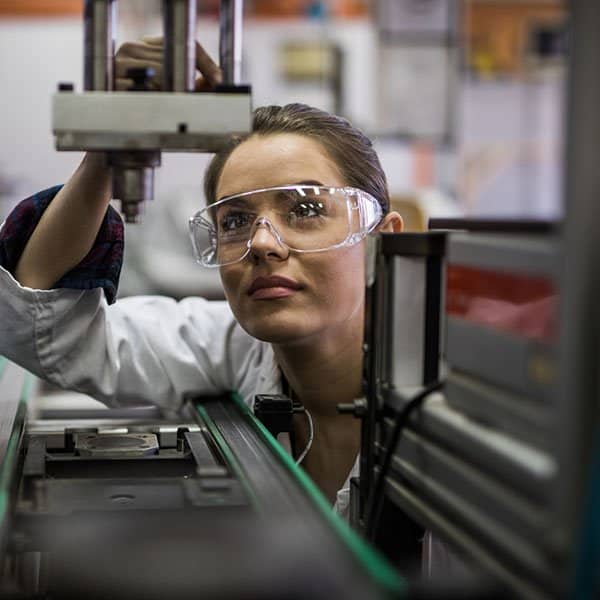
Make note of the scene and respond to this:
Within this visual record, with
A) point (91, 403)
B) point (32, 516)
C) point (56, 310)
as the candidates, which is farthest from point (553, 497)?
point (91, 403)

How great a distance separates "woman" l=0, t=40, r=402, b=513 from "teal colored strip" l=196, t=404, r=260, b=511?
0.18 meters

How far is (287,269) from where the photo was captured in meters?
1.37

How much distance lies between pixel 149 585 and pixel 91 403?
1.68 meters

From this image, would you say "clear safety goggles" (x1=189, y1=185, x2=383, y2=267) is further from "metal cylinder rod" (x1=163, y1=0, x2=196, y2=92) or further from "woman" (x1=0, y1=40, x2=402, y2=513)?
"metal cylinder rod" (x1=163, y1=0, x2=196, y2=92)

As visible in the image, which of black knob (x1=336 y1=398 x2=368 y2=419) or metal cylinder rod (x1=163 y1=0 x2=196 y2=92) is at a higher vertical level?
metal cylinder rod (x1=163 y1=0 x2=196 y2=92)

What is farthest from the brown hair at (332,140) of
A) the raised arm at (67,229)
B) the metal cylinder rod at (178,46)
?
the metal cylinder rod at (178,46)

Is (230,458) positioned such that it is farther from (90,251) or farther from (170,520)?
(90,251)

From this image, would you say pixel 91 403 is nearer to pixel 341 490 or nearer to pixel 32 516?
pixel 341 490

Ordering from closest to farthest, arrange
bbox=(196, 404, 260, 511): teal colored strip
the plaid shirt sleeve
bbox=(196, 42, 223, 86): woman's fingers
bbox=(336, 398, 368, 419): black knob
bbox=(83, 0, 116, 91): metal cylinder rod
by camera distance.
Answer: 1. bbox=(196, 404, 260, 511): teal colored strip
2. bbox=(83, 0, 116, 91): metal cylinder rod
3. bbox=(336, 398, 368, 419): black knob
4. bbox=(196, 42, 223, 86): woman's fingers
5. the plaid shirt sleeve

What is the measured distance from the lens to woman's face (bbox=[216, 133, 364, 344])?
1.37 metres

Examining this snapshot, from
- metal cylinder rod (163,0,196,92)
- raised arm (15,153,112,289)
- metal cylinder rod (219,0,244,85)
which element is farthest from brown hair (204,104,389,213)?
metal cylinder rod (163,0,196,92)

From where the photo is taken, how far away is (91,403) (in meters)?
2.29

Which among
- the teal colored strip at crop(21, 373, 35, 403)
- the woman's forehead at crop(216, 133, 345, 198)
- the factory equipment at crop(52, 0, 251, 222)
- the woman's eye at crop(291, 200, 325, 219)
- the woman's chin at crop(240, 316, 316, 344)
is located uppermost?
the factory equipment at crop(52, 0, 251, 222)

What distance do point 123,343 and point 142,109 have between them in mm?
800
